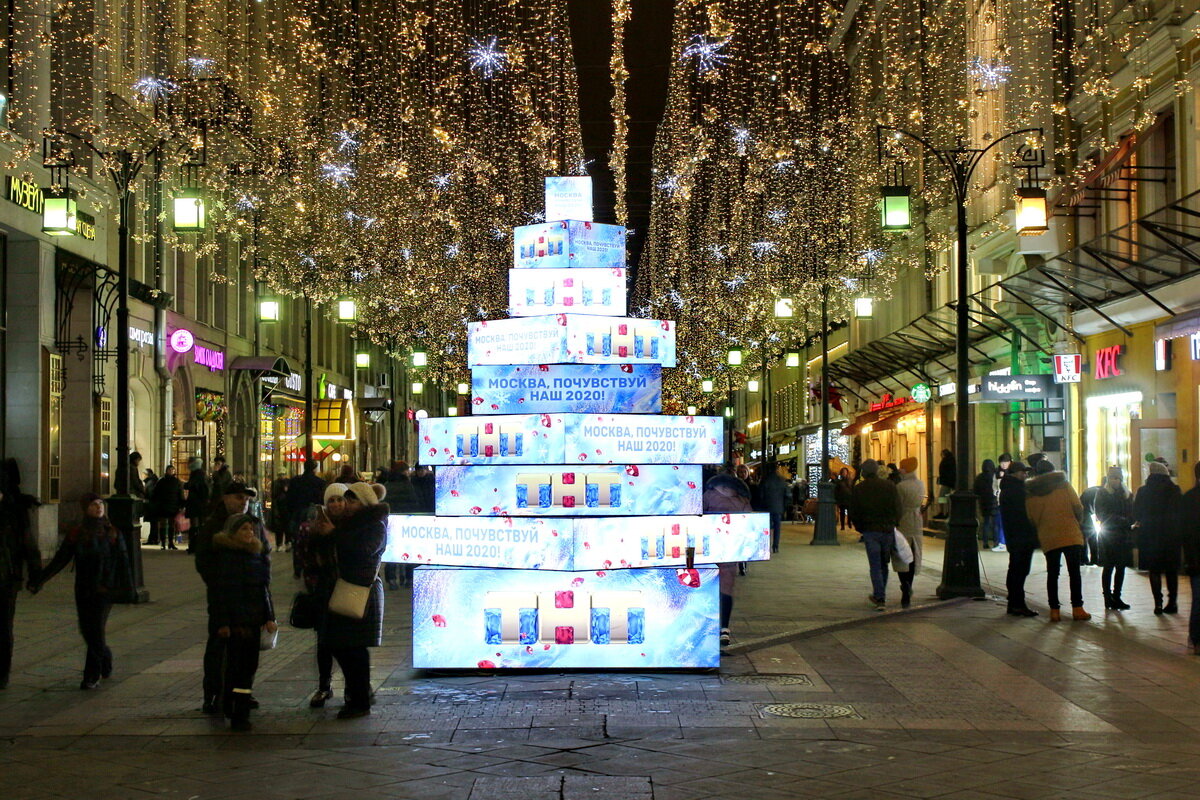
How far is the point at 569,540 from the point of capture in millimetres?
11312

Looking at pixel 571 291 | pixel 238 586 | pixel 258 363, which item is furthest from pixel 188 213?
pixel 258 363

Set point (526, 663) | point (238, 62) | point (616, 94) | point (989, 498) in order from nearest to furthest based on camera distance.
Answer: point (526, 663), point (989, 498), point (616, 94), point (238, 62)

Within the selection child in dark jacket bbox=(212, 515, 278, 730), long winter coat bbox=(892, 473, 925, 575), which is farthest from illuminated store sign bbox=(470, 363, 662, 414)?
long winter coat bbox=(892, 473, 925, 575)

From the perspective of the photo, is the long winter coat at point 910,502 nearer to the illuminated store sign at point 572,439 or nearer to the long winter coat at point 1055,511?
the long winter coat at point 1055,511

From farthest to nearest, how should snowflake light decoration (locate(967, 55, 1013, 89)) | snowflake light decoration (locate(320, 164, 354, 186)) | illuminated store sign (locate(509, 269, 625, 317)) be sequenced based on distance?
snowflake light decoration (locate(320, 164, 354, 186))
snowflake light decoration (locate(967, 55, 1013, 89))
illuminated store sign (locate(509, 269, 625, 317))

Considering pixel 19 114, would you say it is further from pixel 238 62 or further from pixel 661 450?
pixel 661 450

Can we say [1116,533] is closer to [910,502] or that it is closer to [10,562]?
[910,502]

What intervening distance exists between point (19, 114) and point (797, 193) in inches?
974

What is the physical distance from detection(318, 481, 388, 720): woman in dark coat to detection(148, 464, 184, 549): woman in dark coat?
1937 cm

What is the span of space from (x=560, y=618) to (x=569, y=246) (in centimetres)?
322

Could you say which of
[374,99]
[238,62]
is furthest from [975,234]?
[238,62]

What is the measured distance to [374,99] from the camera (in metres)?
39.6

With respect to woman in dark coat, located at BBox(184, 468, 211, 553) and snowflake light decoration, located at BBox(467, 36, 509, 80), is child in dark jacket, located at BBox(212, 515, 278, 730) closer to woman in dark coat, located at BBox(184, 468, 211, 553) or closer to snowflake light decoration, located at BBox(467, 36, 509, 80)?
woman in dark coat, located at BBox(184, 468, 211, 553)

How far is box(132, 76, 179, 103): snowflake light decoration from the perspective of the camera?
30344 mm
